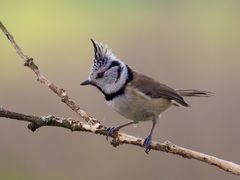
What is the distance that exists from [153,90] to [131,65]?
3.11m

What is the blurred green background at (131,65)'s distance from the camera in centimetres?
683

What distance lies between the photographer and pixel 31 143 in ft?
23.0

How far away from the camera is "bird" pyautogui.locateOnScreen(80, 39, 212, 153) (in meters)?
4.59

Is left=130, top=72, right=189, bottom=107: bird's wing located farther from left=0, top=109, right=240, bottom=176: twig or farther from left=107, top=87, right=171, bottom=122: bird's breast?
left=0, top=109, right=240, bottom=176: twig

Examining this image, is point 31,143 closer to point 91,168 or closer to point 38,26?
point 91,168

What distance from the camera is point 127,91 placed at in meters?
4.70

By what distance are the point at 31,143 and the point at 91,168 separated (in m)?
0.73

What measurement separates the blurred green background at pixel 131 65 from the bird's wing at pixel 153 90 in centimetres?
38

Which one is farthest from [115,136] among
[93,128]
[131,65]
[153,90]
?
[131,65]

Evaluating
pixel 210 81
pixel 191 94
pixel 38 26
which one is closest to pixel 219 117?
pixel 210 81

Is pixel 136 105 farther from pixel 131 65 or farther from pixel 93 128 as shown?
pixel 131 65

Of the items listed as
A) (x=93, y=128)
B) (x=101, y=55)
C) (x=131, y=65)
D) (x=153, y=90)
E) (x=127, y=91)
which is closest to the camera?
(x=93, y=128)

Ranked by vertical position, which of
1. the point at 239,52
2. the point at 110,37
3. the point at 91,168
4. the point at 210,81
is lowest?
the point at 91,168

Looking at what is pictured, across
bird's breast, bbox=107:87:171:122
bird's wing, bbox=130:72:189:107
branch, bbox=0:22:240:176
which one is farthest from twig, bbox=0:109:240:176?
bird's wing, bbox=130:72:189:107
